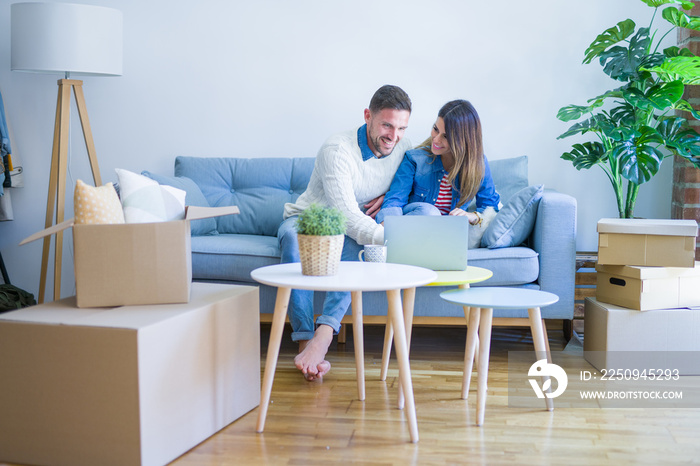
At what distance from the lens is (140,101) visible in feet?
11.5

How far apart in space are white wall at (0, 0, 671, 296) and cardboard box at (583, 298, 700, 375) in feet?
3.19

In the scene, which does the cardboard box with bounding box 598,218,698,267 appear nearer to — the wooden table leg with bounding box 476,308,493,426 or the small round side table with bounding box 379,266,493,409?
the small round side table with bounding box 379,266,493,409

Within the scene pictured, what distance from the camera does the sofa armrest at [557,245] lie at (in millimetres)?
2559

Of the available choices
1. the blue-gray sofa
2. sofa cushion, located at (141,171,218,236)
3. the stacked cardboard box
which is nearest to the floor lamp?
sofa cushion, located at (141,171,218,236)

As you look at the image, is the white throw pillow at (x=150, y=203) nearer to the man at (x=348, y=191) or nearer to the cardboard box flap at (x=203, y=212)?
the cardboard box flap at (x=203, y=212)

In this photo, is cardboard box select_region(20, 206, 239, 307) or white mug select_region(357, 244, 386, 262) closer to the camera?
cardboard box select_region(20, 206, 239, 307)

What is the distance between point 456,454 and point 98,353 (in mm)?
895

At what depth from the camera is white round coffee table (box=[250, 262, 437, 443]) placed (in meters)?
1.65

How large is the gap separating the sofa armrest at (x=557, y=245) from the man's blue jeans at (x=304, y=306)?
787 millimetres

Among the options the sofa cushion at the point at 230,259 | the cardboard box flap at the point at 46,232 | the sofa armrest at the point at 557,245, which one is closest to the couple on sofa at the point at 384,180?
the sofa cushion at the point at 230,259

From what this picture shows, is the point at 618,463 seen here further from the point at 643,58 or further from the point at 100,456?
the point at 643,58

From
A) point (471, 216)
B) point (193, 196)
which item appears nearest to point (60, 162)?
point (193, 196)

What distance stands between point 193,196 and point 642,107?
1.90 m

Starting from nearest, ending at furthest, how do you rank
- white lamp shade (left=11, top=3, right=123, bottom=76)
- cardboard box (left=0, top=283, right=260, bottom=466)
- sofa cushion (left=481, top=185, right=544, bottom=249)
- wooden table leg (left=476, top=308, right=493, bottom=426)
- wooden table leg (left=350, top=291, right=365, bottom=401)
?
cardboard box (left=0, top=283, right=260, bottom=466) < wooden table leg (left=476, top=308, right=493, bottom=426) < wooden table leg (left=350, top=291, right=365, bottom=401) < sofa cushion (left=481, top=185, right=544, bottom=249) < white lamp shade (left=11, top=3, right=123, bottom=76)
